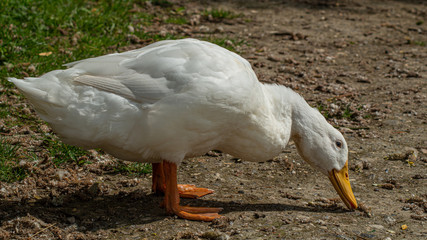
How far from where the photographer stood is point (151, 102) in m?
3.63

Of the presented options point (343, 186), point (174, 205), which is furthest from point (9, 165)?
point (343, 186)

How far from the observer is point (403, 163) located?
4.92m

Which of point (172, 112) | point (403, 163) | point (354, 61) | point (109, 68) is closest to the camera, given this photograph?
point (172, 112)

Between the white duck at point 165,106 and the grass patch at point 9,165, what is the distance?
0.75m

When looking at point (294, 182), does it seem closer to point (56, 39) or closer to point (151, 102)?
point (151, 102)

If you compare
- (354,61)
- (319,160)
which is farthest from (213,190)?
(354,61)

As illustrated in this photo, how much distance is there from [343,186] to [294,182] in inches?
22.5

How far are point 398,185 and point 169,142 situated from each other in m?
2.17

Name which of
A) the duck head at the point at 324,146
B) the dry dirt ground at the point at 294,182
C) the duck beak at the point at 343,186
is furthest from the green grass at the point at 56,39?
the duck beak at the point at 343,186

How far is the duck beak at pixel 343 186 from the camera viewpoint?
4070 mm

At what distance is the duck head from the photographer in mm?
4227

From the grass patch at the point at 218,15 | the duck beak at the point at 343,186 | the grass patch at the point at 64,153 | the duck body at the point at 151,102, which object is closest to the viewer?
the duck body at the point at 151,102

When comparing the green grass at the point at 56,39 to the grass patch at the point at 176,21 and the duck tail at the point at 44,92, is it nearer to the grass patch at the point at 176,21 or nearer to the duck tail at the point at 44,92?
the grass patch at the point at 176,21

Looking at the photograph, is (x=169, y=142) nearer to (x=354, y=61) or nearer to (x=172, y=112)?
(x=172, y=112)
